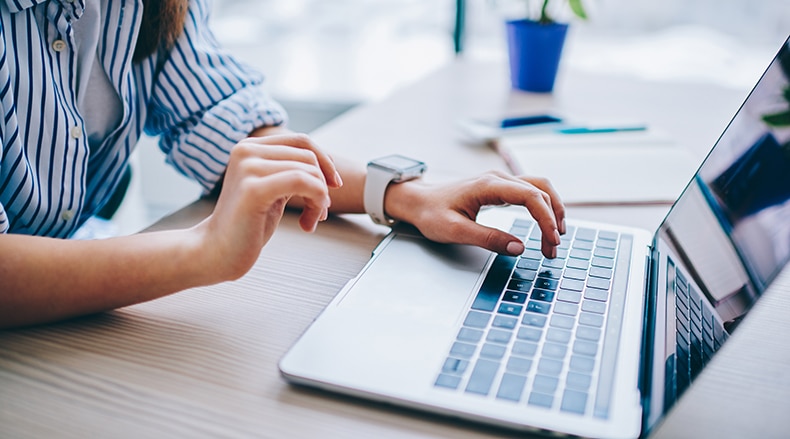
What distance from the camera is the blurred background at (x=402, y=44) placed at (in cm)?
201

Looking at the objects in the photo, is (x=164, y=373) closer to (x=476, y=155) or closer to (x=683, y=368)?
(x=683, y=368)

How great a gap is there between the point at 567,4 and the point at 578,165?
0.46m

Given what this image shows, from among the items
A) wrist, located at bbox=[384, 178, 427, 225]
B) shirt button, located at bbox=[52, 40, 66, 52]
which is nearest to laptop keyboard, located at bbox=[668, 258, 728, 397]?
wrist, located at bbox=[384, 178, 427, 225]

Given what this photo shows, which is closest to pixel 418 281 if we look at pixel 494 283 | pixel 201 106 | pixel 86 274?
pixel 494 283

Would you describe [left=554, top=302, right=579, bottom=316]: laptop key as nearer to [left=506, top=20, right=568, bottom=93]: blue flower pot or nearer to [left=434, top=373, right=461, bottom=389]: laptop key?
[left=434, top=373, right=461, bottom=389]: laptop key

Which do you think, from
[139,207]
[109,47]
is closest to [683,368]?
[109,47]

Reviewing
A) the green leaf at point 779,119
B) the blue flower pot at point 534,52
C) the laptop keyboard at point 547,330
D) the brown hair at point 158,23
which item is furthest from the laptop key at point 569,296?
the blue flower pot at point 534,52

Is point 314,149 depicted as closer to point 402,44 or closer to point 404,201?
point 404,201

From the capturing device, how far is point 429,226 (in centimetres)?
69

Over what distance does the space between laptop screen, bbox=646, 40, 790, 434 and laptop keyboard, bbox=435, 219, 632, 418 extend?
4 centimetres

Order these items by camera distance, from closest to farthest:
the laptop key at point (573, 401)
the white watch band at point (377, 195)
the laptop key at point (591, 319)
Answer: the laptop key at point (573, 401)
the laptop key at point (591, 319)
the white watch band at point (377, 195)

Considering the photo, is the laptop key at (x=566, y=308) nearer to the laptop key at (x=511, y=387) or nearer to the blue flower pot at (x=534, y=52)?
the laptop key at (x=511, y=387)

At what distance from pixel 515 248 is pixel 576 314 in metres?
0.10

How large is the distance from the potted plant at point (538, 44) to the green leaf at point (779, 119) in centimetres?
75
